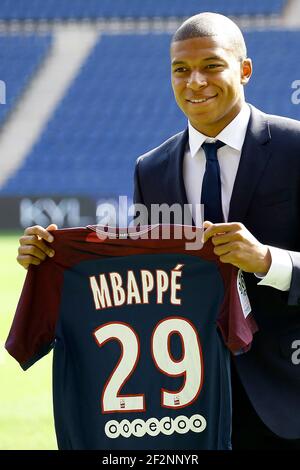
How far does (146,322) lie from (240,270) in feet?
0.99

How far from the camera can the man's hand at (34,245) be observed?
7.89ft

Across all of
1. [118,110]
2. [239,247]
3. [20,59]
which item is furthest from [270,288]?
[20,59]

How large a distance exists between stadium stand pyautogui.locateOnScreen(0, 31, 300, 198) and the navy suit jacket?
12.5 meters

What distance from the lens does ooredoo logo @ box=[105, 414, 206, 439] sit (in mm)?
2426

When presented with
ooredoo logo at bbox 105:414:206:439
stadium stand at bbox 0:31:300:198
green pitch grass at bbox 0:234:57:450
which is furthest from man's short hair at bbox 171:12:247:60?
stadium stand at bbox 0:31:300:198

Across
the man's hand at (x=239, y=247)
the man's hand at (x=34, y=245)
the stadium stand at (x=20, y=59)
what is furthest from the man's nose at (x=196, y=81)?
the stadium stand at (x=20, y=59)

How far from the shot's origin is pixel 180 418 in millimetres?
2436

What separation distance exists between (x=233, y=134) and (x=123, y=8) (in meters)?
14.9

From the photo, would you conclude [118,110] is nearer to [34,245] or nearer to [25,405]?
[25,405]

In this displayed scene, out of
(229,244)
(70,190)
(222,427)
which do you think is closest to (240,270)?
(229,244)

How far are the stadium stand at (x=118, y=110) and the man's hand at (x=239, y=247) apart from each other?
12.7m

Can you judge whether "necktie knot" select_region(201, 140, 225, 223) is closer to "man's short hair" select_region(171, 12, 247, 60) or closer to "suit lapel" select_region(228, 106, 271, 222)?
"suit lapel" select_region(228, 106, 271, 222)

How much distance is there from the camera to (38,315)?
248 cm
